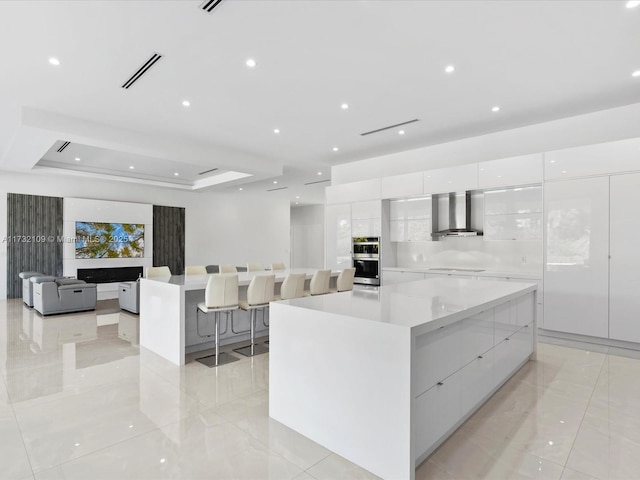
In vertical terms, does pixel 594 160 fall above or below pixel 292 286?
above

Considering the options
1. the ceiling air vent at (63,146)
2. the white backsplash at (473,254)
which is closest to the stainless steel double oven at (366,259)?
the white backsplash at (473,254)

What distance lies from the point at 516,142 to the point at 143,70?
5229 mm

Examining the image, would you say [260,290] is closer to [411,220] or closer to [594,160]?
[411,220]

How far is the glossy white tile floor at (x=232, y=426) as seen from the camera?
2.09m

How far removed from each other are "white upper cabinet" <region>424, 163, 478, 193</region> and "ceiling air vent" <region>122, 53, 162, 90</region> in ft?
14.8

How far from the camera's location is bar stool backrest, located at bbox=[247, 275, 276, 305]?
428 centimetres

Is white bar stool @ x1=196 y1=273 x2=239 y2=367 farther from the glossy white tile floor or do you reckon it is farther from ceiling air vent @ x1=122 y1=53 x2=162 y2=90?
ceiling air vent @ x1=122 y1=53 x2=162 y2=90

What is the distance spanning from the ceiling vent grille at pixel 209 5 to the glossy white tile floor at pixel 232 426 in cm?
311

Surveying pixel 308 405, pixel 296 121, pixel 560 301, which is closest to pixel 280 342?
pixel 308 405

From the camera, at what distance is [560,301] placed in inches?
194

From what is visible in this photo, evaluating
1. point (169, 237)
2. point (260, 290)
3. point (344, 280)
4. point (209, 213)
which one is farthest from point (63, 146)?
point (344, 280)

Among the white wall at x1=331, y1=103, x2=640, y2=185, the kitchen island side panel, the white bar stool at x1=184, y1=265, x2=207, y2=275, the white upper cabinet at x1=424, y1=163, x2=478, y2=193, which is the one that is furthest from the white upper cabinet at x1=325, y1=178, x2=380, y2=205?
the kitchen island side panel

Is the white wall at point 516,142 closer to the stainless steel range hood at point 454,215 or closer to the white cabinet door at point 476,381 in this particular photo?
the stainless steel range hood at point 454,215

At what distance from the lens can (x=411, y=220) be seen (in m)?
6.82
